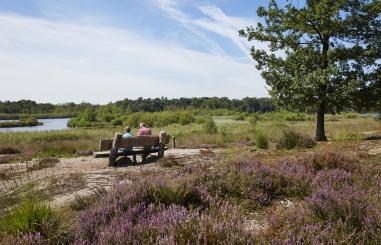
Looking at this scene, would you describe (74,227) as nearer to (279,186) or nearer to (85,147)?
(279,186)

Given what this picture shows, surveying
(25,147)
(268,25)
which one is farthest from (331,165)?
(25,147)

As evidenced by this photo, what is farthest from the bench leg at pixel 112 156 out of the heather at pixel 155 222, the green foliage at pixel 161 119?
the green foliage at pixel 161 119

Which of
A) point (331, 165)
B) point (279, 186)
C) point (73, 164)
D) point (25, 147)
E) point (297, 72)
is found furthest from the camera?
point (25, 147)

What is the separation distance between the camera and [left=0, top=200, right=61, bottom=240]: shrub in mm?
3838

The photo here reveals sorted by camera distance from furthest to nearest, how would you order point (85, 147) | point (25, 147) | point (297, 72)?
point (25, 147) < point (85, 147) < point (297, 72)

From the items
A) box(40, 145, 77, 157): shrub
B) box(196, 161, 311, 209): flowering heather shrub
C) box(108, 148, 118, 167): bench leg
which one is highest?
box(196, 161, 311, 209): flowering heather shrub

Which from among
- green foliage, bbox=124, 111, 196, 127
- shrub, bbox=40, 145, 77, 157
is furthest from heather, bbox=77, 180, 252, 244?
green foliage, bbox=124, 111, 196, 127

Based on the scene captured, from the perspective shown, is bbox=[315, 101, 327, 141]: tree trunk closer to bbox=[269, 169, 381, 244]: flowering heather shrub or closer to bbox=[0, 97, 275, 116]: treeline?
bbox=[269, 169, 381, 244]: flowering heather shrub

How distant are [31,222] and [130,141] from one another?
7779mm

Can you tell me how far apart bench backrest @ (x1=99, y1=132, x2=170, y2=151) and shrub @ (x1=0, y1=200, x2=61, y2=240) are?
724 cm

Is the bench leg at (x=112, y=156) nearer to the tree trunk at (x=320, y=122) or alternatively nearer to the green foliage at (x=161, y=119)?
the tree trunk at (x=320, y=122)

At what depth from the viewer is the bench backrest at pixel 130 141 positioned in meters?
11.4

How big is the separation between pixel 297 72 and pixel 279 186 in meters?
12.2

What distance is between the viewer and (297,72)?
17.1 metres
